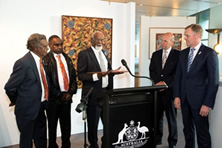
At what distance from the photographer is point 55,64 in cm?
266

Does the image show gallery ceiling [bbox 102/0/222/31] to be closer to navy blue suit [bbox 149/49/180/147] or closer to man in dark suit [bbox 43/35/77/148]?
navy blue suit [bbox 149/49/180/147]

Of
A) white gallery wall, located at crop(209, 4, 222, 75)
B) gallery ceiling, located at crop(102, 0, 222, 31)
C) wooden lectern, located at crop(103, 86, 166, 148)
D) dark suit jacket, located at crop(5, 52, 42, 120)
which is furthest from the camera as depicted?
white gallery wall, located at crop(209, 4, 222, 75)

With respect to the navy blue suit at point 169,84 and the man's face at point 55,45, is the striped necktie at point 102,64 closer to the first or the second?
the man's face at point 55,45

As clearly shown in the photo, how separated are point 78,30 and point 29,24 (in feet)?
2.72

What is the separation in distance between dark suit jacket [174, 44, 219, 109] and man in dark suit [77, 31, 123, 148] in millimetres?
1042

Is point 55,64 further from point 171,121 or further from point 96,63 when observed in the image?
point 171,121

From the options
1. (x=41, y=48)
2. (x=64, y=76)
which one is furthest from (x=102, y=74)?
(x=41, y=48)

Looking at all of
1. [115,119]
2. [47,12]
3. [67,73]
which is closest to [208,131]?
[115,119]

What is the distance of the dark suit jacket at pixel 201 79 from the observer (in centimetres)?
226

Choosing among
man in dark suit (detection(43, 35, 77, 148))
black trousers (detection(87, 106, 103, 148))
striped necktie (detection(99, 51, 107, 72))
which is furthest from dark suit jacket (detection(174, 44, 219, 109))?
man in dark suit (detection(43, 35, 77, 148))

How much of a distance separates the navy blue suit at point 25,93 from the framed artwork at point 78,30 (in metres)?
1.32

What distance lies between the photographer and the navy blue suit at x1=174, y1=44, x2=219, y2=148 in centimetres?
A: 227

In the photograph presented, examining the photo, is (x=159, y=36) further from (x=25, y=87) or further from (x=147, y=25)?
(x=25, y=87)

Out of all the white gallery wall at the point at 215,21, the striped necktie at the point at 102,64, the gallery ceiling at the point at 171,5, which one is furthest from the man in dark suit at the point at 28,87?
the white gallery wall at the point at 215,21
